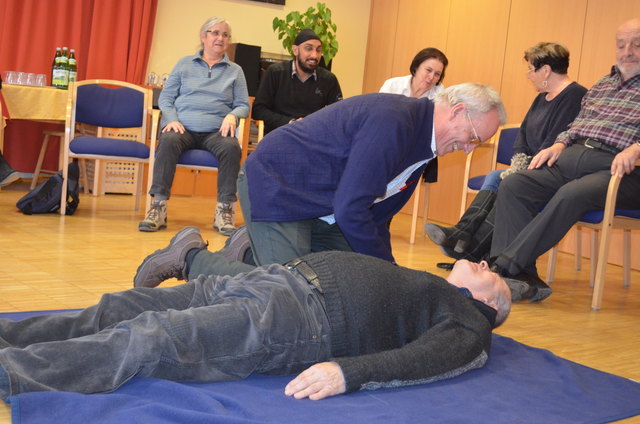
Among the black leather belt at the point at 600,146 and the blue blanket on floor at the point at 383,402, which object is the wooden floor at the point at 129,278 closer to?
the blue blanket on floor at the point at 383,402

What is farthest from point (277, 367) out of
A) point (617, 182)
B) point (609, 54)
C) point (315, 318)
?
point (609, 54)

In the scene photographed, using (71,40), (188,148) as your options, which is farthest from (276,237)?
(71,40)

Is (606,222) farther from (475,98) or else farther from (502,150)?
(475,98)

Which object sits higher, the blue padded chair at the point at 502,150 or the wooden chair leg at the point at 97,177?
the blue padded chair at the point at 502,150

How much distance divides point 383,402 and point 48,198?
330 centimetres

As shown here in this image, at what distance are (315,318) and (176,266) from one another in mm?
719

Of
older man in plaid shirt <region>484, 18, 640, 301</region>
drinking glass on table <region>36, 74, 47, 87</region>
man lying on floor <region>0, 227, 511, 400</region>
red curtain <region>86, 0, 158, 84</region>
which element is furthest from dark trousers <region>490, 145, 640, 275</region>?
red curtain <region>86, 0, 158, 84</region>

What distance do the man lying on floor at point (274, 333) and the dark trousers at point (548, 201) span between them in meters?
1.53

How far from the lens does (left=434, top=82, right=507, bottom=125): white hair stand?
211 centimetres

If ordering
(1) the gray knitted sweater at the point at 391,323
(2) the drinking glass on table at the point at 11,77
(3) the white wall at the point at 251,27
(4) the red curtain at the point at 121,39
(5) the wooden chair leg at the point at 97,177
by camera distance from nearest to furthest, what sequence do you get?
1. (1) the gray knitted sweater at the point at 391,323
2. (2) the drinking glass on table at the point at 11,77
3. (5) the wooden chair leg at the point at 97,177
4. (4) the red curtain at the point at 121,39
5. (3) the white wall at the point at 251,27

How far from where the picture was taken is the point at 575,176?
11.7 ft

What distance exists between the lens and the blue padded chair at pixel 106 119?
4.50 meters

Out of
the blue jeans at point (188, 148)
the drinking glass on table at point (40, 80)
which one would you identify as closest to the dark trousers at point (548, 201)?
the blue jeans at point (188, 148)

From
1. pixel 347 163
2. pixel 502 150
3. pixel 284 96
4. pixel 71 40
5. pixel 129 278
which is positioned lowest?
pixel 129 278
